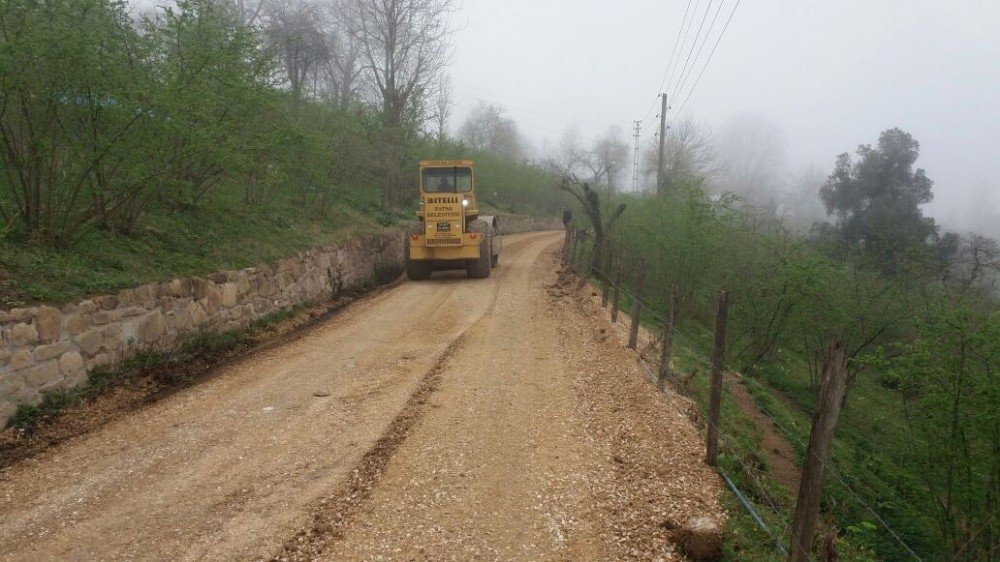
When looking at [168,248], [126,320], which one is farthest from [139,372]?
[168,248]

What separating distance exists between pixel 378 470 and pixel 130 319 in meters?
3.99

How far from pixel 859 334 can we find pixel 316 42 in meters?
25.5

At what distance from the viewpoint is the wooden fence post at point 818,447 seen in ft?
10.6

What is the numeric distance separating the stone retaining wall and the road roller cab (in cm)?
365

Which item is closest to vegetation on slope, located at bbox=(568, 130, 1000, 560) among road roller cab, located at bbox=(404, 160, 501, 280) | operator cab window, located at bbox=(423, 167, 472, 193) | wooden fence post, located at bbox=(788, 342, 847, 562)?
wooden fence post, located at bbox=(788, 342, 847, 562)

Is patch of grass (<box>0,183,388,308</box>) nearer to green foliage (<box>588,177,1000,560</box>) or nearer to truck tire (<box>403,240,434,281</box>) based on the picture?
truck tire (<box>403,240,434,281</box>)

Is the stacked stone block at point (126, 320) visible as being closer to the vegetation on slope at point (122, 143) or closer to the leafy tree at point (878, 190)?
the vegetation on slope at point (122, 143)

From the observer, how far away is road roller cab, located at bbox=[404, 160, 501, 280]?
53.2ft

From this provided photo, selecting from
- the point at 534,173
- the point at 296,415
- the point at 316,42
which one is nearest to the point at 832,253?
the point at 296,415

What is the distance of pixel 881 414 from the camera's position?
12.7 meters

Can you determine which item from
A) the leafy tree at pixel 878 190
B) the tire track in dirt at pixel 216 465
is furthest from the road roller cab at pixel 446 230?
the leafy tree at pixel 878 190

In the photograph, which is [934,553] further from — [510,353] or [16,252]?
[16,252]

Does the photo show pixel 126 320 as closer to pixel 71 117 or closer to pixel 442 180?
pixel 71 117

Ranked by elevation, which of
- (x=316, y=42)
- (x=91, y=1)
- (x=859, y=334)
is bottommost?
(x=859, y=334)
